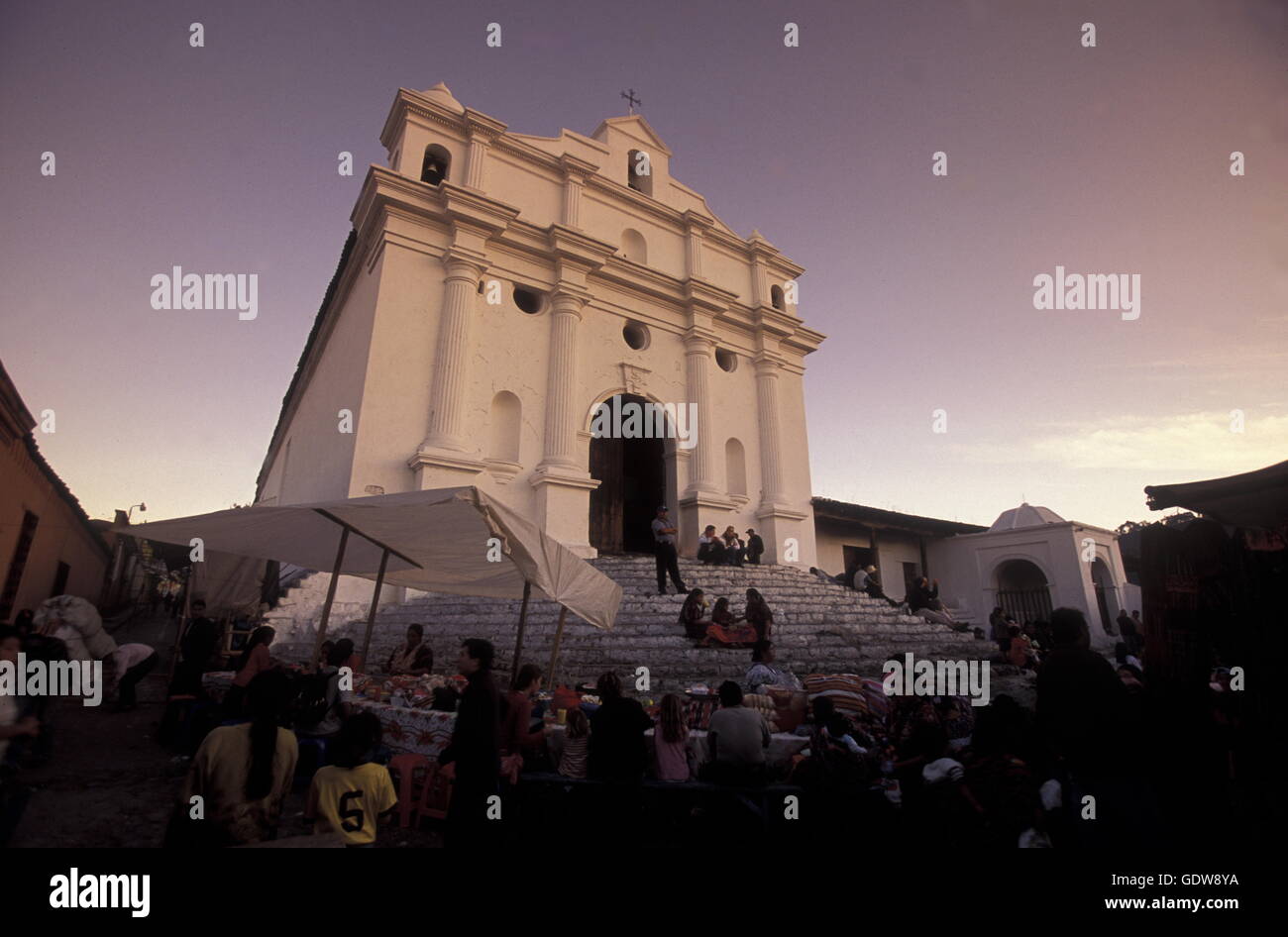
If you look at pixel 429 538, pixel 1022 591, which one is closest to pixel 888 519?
pixel 1022 591

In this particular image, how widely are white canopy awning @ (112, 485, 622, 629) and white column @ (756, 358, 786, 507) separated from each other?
423 inches

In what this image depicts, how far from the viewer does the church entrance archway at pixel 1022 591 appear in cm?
2045

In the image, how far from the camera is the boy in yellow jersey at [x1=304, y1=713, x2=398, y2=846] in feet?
9.66

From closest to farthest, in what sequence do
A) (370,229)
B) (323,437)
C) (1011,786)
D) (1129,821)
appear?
(1129,821) < (1011,786) < (370,229) < (323,437)

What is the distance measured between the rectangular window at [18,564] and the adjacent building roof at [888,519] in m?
16.7

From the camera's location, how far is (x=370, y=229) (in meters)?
14.1

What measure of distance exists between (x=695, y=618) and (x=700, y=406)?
824cm

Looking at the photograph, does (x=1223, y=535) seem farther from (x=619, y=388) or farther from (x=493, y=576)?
(x=619, y=388)

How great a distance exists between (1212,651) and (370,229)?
50.9 feet

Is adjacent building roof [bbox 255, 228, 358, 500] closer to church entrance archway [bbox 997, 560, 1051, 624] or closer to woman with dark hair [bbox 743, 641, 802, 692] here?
woman with dark hair [bbox 743, 641, 802, 692]

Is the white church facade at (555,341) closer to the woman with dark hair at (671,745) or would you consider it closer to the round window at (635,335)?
→ the round window at (635,335)

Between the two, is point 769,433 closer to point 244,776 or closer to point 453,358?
point 453,358
